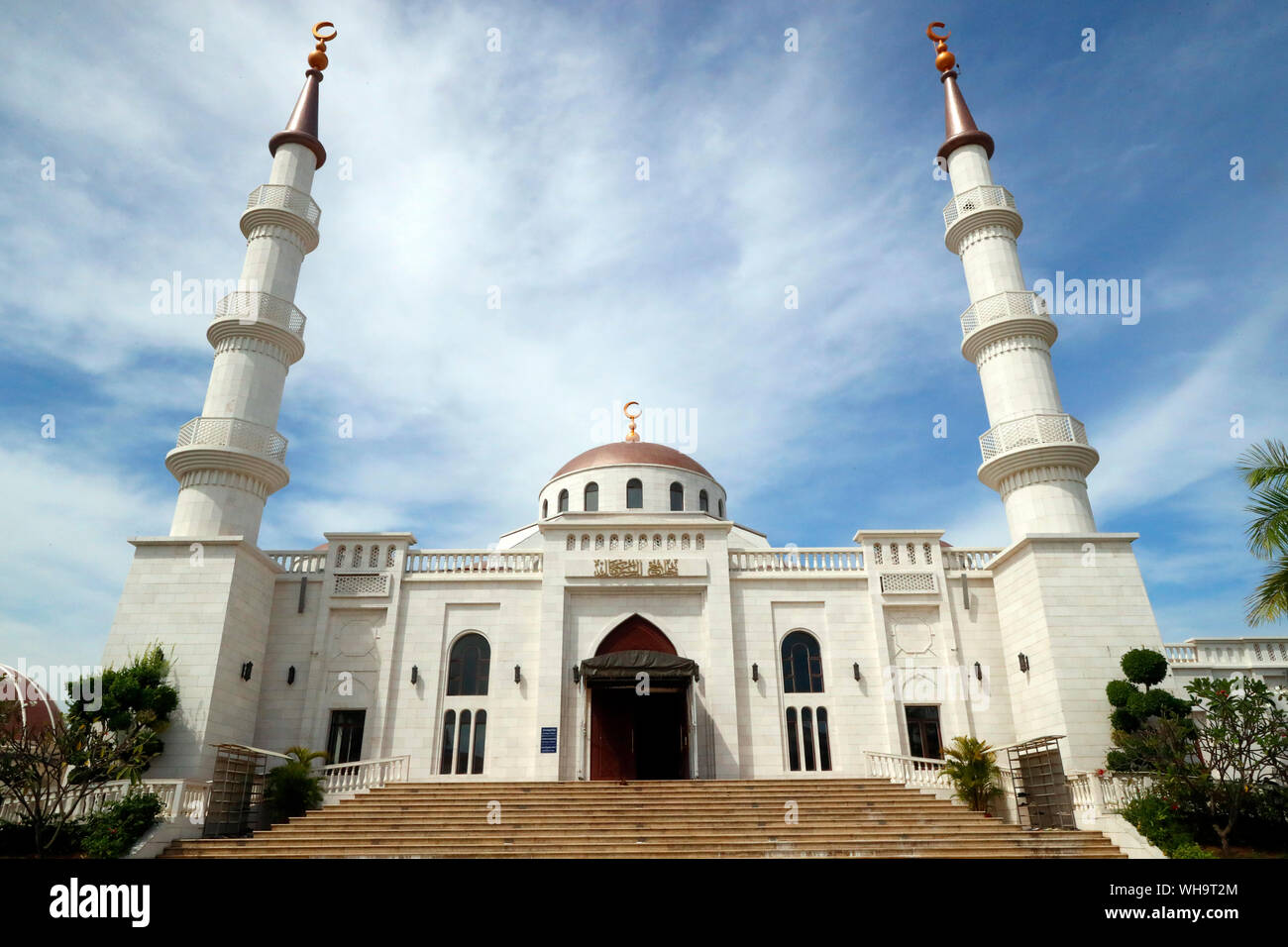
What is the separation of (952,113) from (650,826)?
23.4 meters

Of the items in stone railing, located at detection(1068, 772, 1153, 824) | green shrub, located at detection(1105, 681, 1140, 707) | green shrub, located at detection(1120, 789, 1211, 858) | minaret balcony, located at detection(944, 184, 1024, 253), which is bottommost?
green shrub, located at detection(1120, 789, 1211, 858)

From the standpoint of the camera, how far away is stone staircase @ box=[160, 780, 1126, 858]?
13391 millimetres

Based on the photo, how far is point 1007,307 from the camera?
22344mm

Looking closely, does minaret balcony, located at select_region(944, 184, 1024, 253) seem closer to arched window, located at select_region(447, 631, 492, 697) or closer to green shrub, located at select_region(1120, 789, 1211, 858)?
green shrub, located at select_region(1120, 789, 1211, 858)

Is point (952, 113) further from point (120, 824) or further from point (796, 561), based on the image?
point (120, 824)

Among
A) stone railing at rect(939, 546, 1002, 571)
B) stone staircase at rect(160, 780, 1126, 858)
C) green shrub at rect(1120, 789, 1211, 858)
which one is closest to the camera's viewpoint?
green shrub at rect(1120, 789, 1211, 858)

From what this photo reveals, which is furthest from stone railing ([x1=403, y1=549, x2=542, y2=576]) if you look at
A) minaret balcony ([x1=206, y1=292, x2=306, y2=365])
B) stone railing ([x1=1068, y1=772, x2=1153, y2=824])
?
stone railing ([x1=1068, y1=772, x2=1153, y2=824])

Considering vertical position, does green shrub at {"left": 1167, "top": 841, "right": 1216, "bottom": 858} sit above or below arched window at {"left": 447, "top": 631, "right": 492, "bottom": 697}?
below

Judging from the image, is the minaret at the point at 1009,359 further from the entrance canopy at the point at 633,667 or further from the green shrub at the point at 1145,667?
the entrance canopy at the point at 633,667

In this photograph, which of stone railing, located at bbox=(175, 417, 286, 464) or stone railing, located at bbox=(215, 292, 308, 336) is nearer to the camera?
stone railing, located at bbox=(175, 417, 286, 464)

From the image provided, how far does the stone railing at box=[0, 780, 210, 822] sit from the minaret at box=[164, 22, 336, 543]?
6.70 meters
